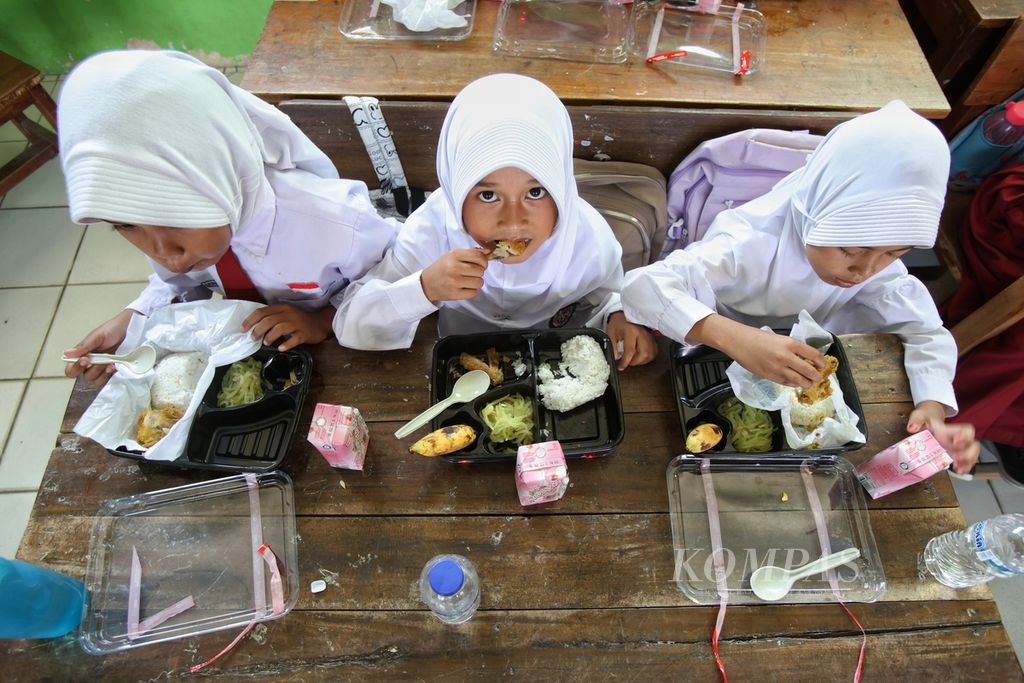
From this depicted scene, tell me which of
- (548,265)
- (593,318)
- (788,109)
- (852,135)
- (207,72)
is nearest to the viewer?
(207,72)

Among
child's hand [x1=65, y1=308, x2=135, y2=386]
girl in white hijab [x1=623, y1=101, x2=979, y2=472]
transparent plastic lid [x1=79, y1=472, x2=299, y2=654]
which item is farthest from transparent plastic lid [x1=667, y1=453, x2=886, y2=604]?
child's hand [x1=65, y1=308, x2=135, y2=386]

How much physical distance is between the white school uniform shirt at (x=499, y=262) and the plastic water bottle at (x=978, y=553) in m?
0.93

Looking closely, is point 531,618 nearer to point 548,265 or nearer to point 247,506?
point 247,506

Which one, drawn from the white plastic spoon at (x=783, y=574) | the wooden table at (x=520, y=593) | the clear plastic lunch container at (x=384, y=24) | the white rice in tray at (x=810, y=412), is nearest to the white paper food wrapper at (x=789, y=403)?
the white rice in tray at (x=810, y=412)

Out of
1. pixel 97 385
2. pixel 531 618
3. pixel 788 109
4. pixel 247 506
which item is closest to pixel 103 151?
pixel 97 385

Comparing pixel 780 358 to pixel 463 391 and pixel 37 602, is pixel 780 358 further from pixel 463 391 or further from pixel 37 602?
pixel 37 602

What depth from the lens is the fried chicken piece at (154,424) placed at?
4.25 ft

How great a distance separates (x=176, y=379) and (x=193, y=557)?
1.45 feet

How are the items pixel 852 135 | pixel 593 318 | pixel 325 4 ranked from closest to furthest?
pixel 852 135, pixel 593 318, pixel 325 4

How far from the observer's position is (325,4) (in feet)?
6.96

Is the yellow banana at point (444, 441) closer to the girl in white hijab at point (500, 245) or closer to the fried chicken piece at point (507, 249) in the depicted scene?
the girl in white hijab at point (500, 245)

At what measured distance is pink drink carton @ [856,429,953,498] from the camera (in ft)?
3.81

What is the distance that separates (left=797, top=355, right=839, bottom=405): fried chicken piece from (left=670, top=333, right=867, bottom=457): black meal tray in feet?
0.23

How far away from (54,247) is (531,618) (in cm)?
334
